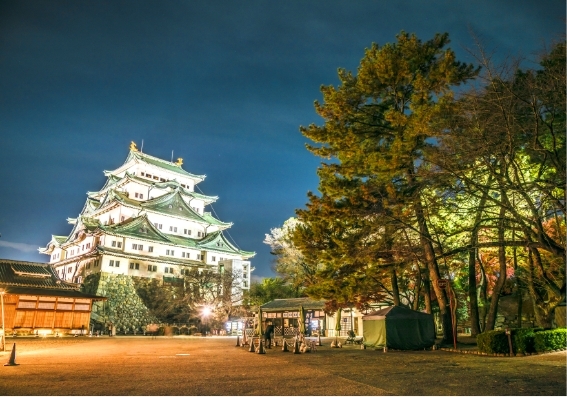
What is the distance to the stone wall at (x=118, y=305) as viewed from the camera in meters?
38.2

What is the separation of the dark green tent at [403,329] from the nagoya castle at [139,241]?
28.1m

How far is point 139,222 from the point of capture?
146 ft

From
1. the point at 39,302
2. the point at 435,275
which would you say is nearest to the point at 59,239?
the point at 39,302

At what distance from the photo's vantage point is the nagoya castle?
40094mm

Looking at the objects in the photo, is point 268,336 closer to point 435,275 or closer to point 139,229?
point 435,275

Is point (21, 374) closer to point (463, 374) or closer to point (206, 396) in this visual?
point (206, 396)

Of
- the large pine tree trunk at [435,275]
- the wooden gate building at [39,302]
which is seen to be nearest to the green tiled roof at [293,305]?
the large pine tree trunk at [435,275]

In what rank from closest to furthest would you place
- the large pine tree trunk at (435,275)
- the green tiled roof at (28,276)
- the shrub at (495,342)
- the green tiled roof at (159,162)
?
the shrub at (495,342) < the large pine tree trunk at (435,275) < the green tiled roof at (28,276) < the green tiled roof at (159,162)

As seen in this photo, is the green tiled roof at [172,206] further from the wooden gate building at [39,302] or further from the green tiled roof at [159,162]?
the wooden gate building at [39,302]

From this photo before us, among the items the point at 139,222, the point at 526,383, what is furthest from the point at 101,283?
the point at 526,383

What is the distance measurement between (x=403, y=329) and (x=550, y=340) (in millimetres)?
5923

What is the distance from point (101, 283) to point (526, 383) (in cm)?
3929

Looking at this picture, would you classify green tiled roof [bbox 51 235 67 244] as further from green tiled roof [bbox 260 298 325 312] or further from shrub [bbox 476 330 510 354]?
A: shrub [bbox 476 330 510 354]

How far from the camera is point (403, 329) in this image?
60.0 feet
